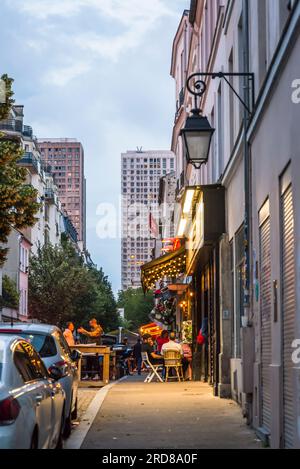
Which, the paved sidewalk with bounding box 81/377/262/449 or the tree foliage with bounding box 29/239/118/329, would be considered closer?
the paved sidewalk with bounding box 81/377/262/449

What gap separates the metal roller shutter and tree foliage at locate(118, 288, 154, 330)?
132994mm

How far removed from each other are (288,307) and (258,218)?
10.5 ft

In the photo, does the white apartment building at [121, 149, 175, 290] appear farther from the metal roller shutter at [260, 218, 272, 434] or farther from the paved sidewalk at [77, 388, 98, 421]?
the metal roller shutter at [260, 218, 272, 434]

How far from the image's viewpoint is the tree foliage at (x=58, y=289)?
76.8 m

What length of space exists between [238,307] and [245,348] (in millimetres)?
5229

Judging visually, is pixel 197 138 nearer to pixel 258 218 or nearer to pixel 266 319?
pixel 258 218

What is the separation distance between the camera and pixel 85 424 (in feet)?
47.3

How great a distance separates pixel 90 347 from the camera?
25.4 m

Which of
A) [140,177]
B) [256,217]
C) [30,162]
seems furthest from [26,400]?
[140,177]

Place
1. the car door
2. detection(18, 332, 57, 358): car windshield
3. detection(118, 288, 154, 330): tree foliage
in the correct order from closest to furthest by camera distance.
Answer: the car door
detection(18, 332, 57, 358): car windshield
detection(118, 288, 154, 330): tree foliage

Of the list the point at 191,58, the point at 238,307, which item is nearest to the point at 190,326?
the point at 191,58

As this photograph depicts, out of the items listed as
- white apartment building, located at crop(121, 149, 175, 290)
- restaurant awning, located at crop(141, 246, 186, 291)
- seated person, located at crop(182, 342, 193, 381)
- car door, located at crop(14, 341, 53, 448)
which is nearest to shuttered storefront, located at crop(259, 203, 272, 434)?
car door, located at crop(14, 341, 53, 448)

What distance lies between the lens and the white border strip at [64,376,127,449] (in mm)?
12102
